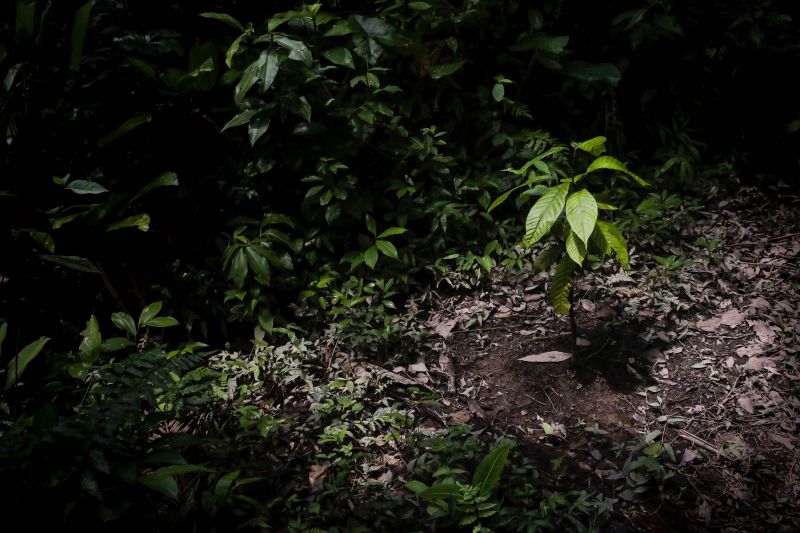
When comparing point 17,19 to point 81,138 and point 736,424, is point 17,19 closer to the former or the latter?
point 81,138

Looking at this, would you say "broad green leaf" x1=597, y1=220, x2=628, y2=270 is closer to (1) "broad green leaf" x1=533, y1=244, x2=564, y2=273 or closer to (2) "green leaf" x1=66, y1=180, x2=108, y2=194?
(1) "broad green leaf" x1=533, y1=244, x2=564, y2=273

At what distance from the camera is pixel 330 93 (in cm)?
346

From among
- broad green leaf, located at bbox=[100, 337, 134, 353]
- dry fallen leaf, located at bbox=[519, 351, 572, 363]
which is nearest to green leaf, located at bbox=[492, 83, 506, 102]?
dry fallen leaf, located at bbox=[519, 351, 572, 363]

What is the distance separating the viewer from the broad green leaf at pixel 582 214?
2293mm

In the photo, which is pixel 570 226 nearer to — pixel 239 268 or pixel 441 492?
pixel 441 492

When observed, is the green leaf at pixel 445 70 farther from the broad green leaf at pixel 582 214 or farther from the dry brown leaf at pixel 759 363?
the dry brown leaf at pixel 759 363

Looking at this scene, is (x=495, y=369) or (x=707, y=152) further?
(x=707, y=152)

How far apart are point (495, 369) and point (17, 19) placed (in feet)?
9.87

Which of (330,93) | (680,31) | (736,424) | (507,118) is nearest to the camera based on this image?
(736,424)

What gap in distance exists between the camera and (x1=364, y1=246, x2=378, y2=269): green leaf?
3377mm

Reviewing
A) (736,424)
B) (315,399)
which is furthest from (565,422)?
(315,399)

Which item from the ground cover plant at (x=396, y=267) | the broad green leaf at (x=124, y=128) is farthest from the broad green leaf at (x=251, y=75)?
the broad green leaf at (x=124, y=128)

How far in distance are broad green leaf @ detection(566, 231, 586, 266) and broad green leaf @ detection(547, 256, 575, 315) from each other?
0.18m

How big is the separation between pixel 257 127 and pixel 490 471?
2.25 m
